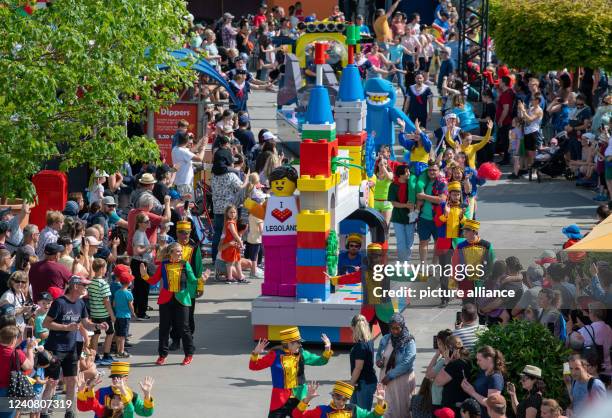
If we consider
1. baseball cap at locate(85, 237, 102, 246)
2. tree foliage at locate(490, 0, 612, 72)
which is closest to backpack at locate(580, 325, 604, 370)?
baseball cap at locate(85, 237, 102, 246)

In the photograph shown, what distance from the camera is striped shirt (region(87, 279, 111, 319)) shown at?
47.5 feet

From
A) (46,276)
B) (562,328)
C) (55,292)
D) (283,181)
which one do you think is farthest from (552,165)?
(55,292)

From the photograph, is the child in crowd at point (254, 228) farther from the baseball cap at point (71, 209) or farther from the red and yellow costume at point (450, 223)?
the baseball cap at point (71, 209)

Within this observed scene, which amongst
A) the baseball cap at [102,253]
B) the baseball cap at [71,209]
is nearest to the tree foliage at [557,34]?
the baseball cap at [71,209]

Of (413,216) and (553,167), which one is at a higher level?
(553,167)

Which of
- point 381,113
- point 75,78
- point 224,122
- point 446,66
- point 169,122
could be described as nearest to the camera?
point 75,78

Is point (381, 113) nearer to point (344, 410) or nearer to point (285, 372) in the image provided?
point (285, 372)

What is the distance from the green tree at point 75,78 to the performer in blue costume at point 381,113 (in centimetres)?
413

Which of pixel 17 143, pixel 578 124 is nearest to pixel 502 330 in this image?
pixel 17 143

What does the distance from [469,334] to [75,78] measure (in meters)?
6.63

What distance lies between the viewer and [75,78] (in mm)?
17250

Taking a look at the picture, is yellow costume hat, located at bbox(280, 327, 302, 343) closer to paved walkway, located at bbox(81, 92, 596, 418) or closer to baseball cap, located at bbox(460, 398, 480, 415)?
paved walkway, located at bbox(81, 92, 596, 418)

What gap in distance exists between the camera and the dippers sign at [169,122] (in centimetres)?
2298

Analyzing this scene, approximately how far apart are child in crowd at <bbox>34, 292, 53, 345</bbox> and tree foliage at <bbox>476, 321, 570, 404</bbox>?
162 inches
